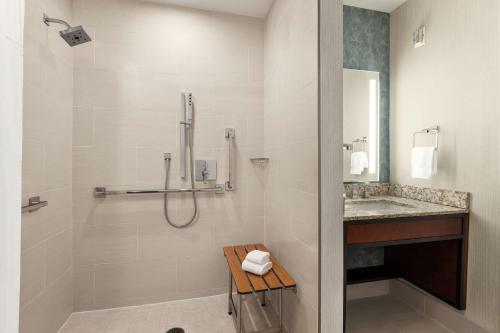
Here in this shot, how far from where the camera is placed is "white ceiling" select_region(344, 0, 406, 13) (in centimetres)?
222

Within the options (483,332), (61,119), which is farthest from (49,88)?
(483,332)

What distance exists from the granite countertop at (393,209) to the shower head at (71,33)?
1.99 meters

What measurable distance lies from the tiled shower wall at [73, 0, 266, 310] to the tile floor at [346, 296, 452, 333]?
102cm

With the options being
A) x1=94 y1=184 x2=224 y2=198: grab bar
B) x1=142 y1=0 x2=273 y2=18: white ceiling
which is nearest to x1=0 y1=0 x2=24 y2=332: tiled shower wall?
x1=94 y1=184 x2=224 y2=198: grab bar

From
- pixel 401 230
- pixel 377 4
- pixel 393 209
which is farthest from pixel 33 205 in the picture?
pixel 377 4

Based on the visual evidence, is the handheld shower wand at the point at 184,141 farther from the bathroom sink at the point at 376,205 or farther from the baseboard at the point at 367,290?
the baseboard at the point at 367,290

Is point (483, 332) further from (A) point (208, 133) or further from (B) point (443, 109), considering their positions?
(A) point (208, 133)

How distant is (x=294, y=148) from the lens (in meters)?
1.60

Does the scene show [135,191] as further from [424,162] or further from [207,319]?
[424,162]

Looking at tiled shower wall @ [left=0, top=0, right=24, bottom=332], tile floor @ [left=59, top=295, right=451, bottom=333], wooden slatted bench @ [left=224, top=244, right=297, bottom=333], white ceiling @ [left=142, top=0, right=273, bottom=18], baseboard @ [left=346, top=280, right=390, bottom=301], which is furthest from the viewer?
baseboard @ [left=346, top=280, right=390, bottom=301]

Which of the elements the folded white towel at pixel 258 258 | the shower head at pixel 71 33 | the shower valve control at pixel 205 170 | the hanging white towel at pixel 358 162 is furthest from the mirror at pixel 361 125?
the shower head at pixel 71 33

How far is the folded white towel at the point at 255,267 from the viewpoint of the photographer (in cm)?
164

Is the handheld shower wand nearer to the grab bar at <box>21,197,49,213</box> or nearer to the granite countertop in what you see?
the grab bar at <box>21,197,49,213</box>

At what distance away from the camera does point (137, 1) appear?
2.01 m
